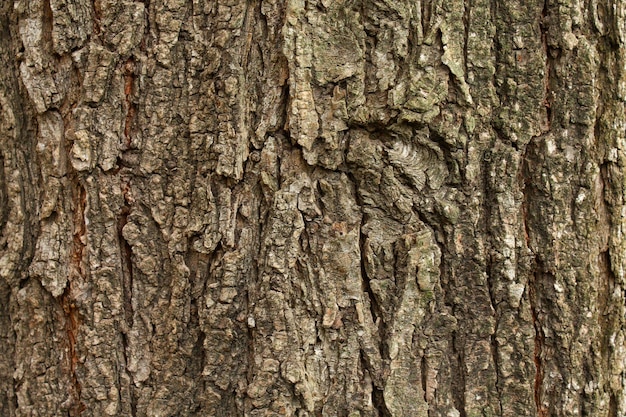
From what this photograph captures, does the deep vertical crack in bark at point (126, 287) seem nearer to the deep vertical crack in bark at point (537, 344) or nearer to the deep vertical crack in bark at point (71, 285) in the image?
the deep vertical crack in bark at point (71, 285)

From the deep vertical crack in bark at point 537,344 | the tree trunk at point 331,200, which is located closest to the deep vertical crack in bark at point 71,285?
the tree trunk at point 331,200

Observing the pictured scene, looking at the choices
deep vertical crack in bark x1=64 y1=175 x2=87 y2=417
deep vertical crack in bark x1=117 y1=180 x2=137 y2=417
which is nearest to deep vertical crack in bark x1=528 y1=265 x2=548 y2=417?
deep vertical crack in bark x1=117 y1=180 x2=137 y2=417

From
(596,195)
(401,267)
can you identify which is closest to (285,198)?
(401,267)

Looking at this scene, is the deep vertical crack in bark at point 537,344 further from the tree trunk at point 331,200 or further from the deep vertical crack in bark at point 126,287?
the deep vertical crack in bark at point 126,287

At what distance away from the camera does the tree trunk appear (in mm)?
1335

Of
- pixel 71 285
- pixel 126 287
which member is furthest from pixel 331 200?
pixel 71 285

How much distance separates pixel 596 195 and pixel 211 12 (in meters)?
1.02

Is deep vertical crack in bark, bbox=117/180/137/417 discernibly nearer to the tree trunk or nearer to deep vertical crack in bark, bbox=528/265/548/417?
the tree trunk

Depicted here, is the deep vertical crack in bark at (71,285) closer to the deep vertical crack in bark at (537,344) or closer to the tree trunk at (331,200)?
the tree trunk at (331,200)

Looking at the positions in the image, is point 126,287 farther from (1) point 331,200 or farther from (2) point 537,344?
(2) point 537,344

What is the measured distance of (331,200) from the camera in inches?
53.2

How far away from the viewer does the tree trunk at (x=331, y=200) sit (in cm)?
133

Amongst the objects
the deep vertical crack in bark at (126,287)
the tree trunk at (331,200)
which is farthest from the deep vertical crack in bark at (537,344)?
the deep vertical crack in bark at (126,287)

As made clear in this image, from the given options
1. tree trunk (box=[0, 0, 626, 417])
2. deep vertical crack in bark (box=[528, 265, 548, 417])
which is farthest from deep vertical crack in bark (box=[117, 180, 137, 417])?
deep vertical crack in bark (box=[528, 265, 548, 417])
